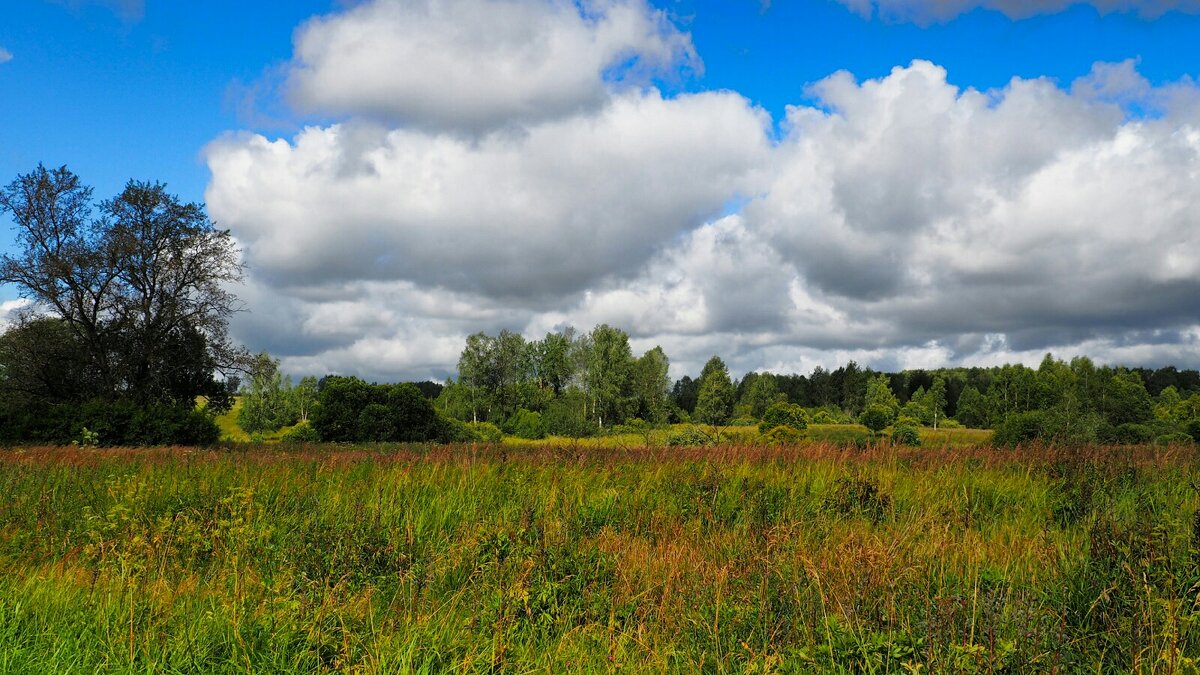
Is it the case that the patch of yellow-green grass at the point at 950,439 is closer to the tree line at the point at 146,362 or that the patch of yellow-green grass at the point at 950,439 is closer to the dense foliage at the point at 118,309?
the tree line at the point at 146,362

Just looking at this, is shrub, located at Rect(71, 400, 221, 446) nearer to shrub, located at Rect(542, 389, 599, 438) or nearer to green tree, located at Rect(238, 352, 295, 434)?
shrub, located at Rect(542, 389, 599, 438)

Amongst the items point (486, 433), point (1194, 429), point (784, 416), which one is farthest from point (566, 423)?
point (1194, 429)

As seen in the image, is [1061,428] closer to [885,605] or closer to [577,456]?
[577,456]

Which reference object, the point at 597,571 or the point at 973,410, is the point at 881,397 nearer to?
the point at 973,410

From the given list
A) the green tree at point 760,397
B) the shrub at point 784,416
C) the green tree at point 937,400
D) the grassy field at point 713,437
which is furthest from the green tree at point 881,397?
the grassy field at point 713,437

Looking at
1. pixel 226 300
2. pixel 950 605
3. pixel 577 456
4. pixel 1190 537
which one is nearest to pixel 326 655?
pixel 950 605

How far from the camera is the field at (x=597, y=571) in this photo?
4.12 metres

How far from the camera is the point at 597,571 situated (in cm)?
582

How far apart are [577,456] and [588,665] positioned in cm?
778

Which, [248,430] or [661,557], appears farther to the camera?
[248,430]

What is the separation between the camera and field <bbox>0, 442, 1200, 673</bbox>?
412 cm

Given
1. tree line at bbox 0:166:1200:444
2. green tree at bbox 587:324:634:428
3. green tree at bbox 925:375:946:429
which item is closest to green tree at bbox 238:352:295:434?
green tree at bbox 587:324:634:428

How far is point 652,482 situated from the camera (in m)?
9.48

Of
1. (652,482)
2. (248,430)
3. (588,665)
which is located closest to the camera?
(588,665)
